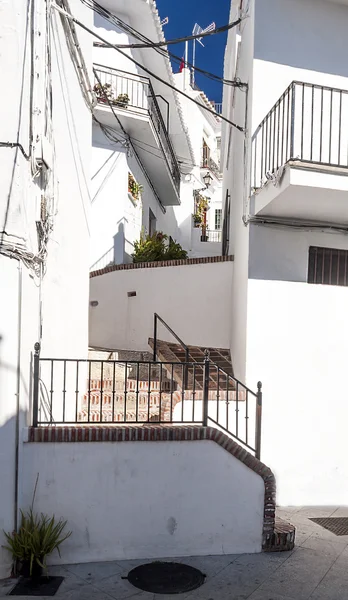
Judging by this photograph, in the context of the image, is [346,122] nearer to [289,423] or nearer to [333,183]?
[333,183]

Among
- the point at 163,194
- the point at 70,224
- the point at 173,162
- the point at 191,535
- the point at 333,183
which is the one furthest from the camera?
the point at 163,194

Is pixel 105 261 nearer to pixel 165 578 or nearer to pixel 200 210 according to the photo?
pixel 165 578

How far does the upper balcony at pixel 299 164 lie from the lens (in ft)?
19.0

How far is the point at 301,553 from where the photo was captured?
16.8ft

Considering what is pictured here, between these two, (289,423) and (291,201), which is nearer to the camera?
(291,201)

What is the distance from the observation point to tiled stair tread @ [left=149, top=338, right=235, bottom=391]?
7125 millimetres

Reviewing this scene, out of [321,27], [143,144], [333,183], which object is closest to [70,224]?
[333,183]

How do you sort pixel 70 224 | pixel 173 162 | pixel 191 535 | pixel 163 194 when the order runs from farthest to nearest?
pixel 163 194 < pixel 173 162 < pixel 70 224 < pixel 191 535

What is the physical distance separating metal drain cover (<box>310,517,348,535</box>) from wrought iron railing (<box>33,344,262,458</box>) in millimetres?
1239

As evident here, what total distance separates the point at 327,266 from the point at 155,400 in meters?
3.27

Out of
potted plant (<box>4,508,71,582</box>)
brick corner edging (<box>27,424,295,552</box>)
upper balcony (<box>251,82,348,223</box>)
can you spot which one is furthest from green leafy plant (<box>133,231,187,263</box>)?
potted plant (<box>4,508,71,582</box>)

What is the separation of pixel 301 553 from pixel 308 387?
238 centimetres

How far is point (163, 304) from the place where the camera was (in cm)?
952

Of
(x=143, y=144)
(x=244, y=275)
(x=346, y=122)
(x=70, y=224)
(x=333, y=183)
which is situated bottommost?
(x=244, y=275)
